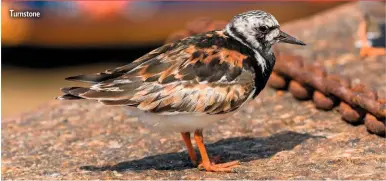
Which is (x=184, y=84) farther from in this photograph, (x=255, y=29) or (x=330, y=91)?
(x=330, y=91)

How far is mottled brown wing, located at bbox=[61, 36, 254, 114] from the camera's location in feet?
14.5

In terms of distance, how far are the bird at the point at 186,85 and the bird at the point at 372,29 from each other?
9.33 ft

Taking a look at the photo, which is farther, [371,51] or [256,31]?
[371,51]

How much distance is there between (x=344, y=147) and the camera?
479 cm

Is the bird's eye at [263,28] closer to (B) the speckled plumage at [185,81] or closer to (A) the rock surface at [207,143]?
(B) the speckled plumage at [185,81]

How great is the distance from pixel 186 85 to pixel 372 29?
3.76 metres

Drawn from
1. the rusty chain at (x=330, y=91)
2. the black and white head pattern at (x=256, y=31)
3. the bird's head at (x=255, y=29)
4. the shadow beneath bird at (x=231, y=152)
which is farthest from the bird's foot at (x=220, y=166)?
the rusty chain at (x=330, y=91)

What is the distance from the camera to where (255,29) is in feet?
15.7

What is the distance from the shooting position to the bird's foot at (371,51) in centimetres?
716

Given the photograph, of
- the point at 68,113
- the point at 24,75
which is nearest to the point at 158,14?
the point at 24,75

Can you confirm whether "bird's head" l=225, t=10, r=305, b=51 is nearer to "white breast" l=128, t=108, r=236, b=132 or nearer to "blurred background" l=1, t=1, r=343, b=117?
"white breast" l=128, t=108, r=236, b=132

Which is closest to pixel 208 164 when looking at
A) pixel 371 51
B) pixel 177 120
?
pixel 177 120

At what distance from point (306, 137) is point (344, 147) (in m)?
0.41

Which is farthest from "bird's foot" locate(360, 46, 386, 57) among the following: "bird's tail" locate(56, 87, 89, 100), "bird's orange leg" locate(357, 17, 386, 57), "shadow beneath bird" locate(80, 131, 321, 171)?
"bird's tail" locate(56, 87, 89, 100)
